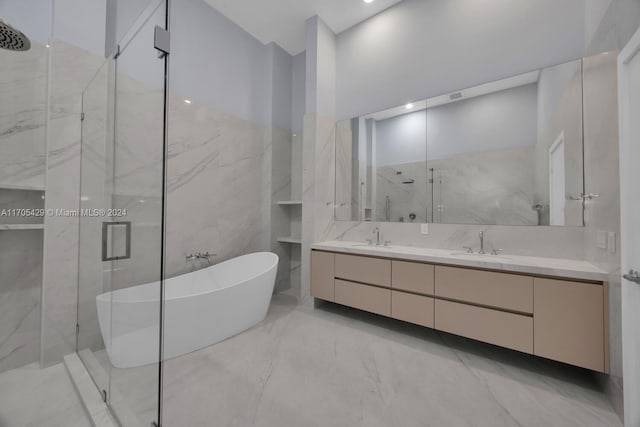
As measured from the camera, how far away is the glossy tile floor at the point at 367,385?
137 centimetres

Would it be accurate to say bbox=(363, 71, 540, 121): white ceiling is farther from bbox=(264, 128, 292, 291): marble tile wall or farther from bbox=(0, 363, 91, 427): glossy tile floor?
bbox=(0, 363, 91, 427): glossy tile floor

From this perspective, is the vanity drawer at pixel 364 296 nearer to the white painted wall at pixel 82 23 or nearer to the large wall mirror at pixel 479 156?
the large wall mirror at pixel 479 156

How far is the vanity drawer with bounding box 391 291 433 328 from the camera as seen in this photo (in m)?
2.13

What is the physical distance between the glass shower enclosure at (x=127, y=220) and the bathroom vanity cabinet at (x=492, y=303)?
1.83m

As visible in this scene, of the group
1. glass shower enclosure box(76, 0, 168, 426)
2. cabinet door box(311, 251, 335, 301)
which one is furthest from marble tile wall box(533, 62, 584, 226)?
glass shower enclosure box(76, 0, 168, 426)

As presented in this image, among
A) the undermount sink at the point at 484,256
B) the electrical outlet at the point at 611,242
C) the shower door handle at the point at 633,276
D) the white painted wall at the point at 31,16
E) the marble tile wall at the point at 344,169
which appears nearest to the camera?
the shower door handle at the point at 633,276

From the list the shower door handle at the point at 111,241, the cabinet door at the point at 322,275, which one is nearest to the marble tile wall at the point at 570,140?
the cabinet door at the point at 322,275

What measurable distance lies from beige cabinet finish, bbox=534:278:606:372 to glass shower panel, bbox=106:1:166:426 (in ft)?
7.43

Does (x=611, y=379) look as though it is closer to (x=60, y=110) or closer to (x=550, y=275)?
(x=550, y=275)

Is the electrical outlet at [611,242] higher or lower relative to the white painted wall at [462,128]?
lower

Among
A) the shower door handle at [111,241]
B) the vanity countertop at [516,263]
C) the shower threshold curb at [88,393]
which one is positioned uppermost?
the shower door handle at [111,241]

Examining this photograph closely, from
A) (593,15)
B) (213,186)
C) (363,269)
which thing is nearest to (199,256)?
(213,186)

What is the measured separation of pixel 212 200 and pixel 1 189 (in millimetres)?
1544

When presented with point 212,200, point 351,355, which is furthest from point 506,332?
point 212,200
